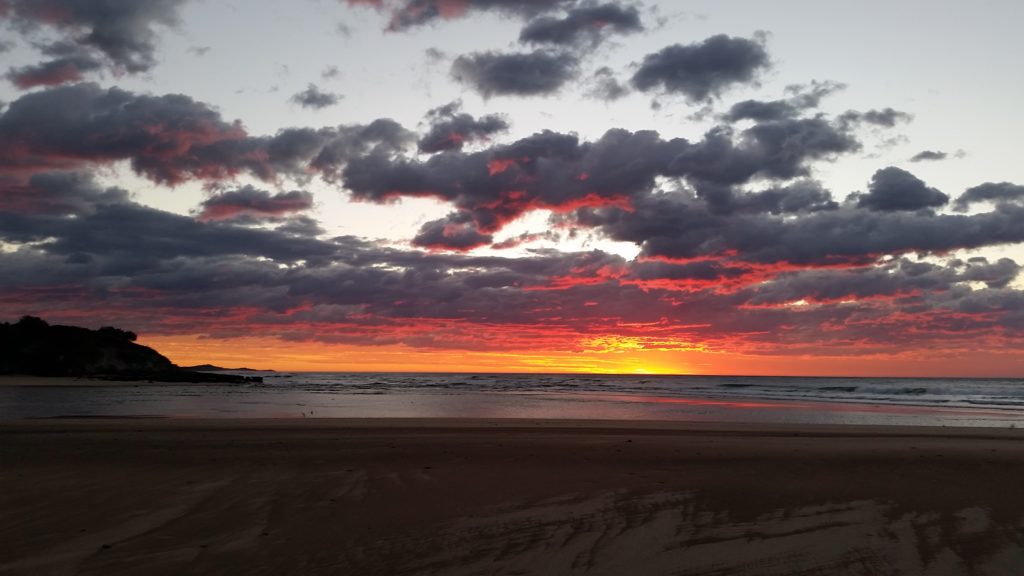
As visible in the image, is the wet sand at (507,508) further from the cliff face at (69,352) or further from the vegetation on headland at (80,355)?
the cliff face at (69,352)

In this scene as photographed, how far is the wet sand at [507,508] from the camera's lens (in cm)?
677

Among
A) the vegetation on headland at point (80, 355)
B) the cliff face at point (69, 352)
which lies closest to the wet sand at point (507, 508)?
the vegetation on headland at point (80, 355)

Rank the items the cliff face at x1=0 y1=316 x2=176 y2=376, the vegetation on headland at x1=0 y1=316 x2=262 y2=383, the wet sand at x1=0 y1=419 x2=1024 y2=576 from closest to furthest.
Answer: the wet sand at x1=0 y1=419 x2=1024 y2=576
the vegetation on headland at x1=0 y1=316 x2=262 y2=383
the cliff face at x1=0 y1=316 x2=176 y2=376

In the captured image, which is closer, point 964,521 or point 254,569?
point 254,569

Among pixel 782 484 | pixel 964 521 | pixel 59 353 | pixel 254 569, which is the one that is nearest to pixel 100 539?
pixel 254 569

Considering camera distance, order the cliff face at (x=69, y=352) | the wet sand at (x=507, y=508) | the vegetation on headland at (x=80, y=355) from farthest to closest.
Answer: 1. the cliff face at (x=69, y=352)
2. the vegetation on headland at (x=80, y=355)
3. the wet sand at (x=507, y=508)

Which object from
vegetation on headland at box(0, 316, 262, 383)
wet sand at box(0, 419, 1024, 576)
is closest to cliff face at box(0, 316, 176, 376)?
vegetation on headland at box(0, 316, 262, 383)

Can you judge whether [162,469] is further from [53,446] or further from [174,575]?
[174,575]

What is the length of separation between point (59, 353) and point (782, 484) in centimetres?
10830

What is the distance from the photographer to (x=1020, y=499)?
31.5 feet

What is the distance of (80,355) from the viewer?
96250mm

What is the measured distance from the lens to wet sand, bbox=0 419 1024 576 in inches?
267

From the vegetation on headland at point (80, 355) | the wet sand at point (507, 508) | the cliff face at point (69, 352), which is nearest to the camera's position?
the wet sand at point (507, 508)

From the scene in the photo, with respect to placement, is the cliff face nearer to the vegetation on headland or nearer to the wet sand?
the vegetation on headland
